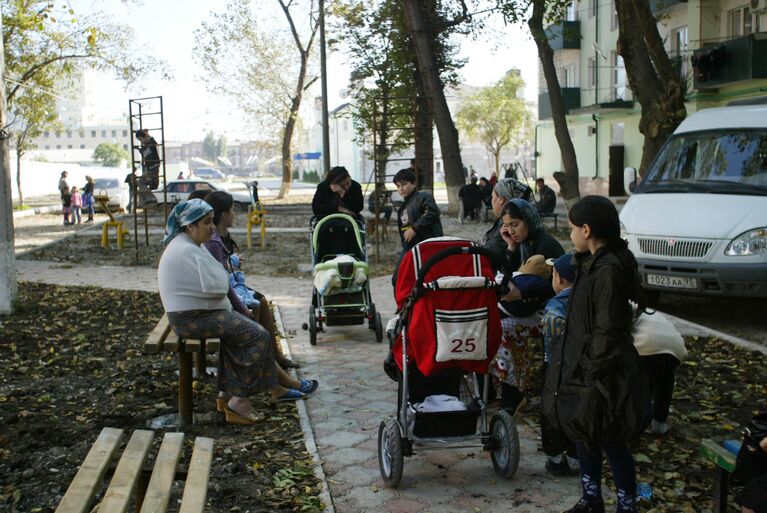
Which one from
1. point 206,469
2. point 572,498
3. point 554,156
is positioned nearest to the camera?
point 206,469

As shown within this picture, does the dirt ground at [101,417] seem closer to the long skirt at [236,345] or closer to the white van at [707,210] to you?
the long skirt at [236,345]

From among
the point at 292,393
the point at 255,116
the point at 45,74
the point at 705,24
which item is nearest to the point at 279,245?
the point at 292,393

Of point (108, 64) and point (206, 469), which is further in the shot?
point (108, 64)

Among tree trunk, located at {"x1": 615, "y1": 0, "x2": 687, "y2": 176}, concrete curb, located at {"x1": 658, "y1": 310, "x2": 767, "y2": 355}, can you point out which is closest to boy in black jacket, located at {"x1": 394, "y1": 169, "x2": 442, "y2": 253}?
concrete curb, located at {"x1": 658, "y1": 310, "x2": 767, "y2": 355}

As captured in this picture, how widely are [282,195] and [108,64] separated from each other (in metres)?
13.8

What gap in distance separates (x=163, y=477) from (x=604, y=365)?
202cm

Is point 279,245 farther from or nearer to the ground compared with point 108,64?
nearer to the ground

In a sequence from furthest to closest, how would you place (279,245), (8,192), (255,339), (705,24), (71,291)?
(705,24) → (279,245) → (71,291) → (8,192) → (255,339)

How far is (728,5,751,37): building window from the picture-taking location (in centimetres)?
3034

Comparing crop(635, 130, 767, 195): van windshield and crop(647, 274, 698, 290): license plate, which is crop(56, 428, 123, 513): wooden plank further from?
crop(635, 130, 767, 195): van windshield

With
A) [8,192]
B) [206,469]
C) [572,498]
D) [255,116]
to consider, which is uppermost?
[255,116]

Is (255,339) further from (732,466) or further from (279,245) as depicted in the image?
(279,245)

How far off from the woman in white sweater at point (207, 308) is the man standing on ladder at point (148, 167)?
12551 mm

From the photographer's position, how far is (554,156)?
49.5 metres
